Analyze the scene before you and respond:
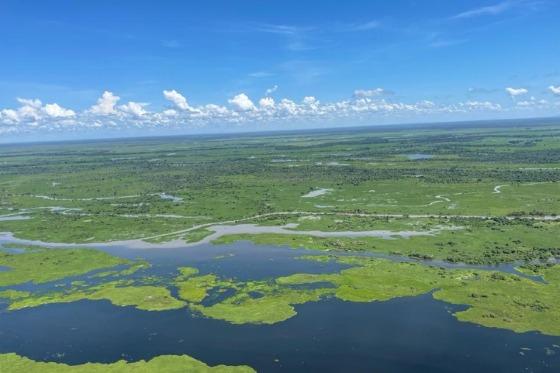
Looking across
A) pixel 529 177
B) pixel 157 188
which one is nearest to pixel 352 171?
pixel 529 177

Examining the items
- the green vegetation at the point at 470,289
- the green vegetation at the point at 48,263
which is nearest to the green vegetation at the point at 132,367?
the green vegetation at the point at 470,289

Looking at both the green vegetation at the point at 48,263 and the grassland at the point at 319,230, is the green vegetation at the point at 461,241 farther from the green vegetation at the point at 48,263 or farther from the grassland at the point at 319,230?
the green vegetation at the point at 48,263


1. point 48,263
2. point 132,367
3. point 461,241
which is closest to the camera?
point 132,367

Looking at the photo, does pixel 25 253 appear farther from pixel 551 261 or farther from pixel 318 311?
pixel 551 261

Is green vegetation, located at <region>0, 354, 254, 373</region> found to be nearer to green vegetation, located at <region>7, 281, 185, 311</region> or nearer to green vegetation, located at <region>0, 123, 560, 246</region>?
green vegetation, located at <region>7, 281, 185, 311</region>

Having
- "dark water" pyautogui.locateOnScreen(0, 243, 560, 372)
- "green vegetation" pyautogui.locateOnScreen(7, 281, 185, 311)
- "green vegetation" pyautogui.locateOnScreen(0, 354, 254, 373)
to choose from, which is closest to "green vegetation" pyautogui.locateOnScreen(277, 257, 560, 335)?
"dark water" pyautogui.locateOnScreen(0, 243, 560, 372)

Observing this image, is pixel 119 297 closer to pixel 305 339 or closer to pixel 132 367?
pixel 132 367

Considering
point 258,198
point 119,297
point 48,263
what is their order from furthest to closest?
1. point 258,198
2. point 48,263
3. point 119,297

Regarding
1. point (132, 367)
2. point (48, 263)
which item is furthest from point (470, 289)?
point (48, 263)
